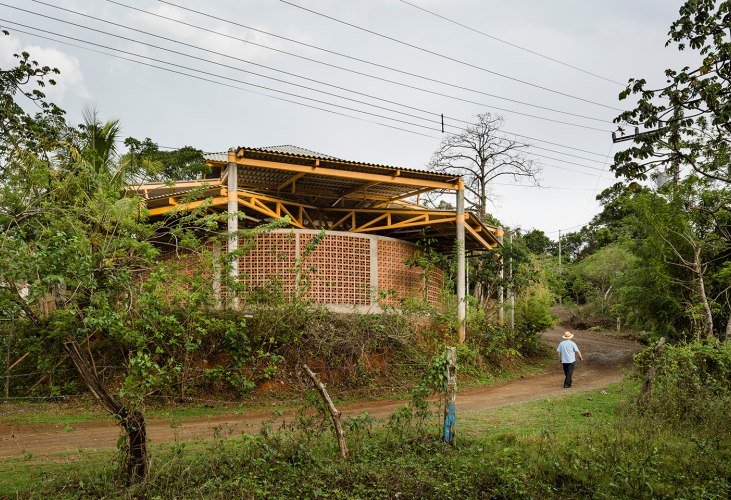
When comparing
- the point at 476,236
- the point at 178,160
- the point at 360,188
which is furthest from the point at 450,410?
the point at 178,160

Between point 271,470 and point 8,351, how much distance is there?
307 inches

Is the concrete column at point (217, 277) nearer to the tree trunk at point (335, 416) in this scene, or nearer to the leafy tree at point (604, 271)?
the tree trunk at point (335, 416)

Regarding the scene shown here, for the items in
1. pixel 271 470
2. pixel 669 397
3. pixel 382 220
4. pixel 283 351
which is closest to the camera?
pixel 271 470

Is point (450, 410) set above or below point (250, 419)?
above

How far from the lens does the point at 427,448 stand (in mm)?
8398

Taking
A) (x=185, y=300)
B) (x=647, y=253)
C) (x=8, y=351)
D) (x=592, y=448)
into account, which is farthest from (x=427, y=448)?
(x=647, y=253)

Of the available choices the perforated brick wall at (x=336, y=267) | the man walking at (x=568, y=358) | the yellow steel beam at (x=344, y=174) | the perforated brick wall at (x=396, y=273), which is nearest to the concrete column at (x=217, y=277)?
the perforated brick wall at (x=336, y=267)

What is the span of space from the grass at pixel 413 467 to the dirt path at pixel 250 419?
27.8 inches

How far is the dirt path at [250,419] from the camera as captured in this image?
9141mm

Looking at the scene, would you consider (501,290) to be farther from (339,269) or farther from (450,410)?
(450,410)

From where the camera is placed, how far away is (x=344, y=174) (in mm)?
15203

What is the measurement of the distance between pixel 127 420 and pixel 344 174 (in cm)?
925

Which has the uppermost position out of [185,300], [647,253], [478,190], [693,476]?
[478,190]

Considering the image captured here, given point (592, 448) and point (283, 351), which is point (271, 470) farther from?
point (283, 351)
